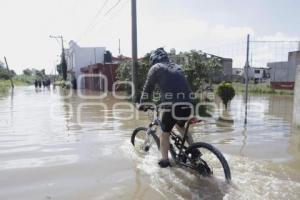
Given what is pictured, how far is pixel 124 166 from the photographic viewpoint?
618 cm

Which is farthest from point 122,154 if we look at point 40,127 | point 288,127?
point 288,127

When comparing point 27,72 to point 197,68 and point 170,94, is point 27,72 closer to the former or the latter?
point 197,68

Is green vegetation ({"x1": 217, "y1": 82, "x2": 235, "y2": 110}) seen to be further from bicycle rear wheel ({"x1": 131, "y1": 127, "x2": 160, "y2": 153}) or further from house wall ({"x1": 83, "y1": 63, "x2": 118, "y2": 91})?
house wall ({"x1": 83, "y1": 63, "x2": 118, "y2": 91})

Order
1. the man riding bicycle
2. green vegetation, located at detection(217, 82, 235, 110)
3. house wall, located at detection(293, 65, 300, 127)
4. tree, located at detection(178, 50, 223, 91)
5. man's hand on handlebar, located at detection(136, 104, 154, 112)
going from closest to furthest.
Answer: the man riding bicycle → man's hand on handlebar, located at detection(136, 104, 154, 112) → house wall, located at detection(293, 65, 300, 127) → green vegetation, located at detection(217, 82, 235, 110) → tree, located at detection(178, 50, 223, 91)

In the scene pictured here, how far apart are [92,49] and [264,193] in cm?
5513

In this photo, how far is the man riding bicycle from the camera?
526cm

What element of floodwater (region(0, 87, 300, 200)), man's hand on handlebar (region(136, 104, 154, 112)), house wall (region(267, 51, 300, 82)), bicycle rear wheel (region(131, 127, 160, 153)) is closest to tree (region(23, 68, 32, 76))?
house wall (region(267, 51, 300, 82))

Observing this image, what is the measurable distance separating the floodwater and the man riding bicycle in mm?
721

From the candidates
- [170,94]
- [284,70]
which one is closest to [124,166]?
[170,94]

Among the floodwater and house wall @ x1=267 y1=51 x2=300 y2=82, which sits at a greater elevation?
house wall @ x1=267 y1=51 x2=300 y2=82

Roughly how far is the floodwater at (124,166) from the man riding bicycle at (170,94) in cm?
72

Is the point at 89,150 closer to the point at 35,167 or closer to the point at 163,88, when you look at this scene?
the point at 35,167

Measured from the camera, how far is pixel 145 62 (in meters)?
19.6

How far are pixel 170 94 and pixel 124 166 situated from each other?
5.52ft
